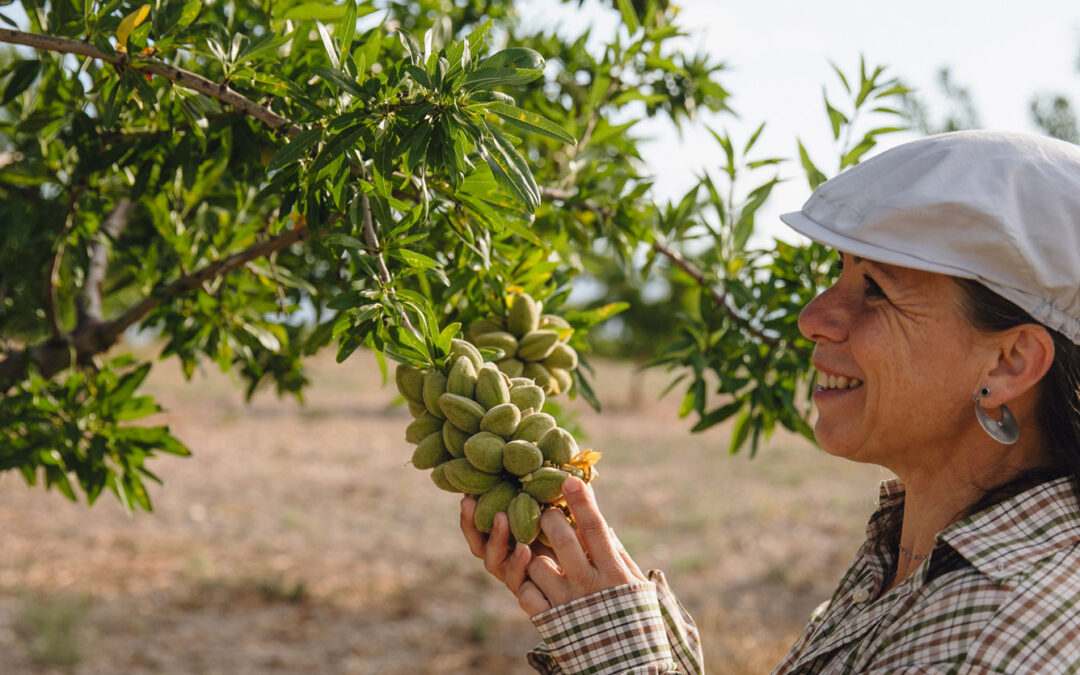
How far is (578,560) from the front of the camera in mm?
1281

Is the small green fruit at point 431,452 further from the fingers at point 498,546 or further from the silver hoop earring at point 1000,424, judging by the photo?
the silver hoop earring at point 1000,424

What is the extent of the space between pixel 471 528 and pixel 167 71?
0.77 metres

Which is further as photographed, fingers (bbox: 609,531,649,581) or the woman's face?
fingers (bbox: 609,531,649,581)

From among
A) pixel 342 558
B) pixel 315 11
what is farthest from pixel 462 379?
pixel 342 558

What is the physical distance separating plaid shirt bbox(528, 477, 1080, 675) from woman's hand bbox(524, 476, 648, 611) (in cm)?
2

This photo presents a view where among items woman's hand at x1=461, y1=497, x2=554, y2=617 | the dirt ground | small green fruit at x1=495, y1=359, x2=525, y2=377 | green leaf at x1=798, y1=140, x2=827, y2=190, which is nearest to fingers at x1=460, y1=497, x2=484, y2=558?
woman's hand at x1=461, y1=497, x2=554, y2=617

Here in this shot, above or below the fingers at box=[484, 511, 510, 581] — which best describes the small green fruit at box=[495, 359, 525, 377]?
above

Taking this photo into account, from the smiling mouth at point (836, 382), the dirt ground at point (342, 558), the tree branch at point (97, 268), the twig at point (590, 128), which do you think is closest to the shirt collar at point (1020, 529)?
the smiling mouth at point (836, 382)

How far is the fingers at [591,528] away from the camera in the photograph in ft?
4.09

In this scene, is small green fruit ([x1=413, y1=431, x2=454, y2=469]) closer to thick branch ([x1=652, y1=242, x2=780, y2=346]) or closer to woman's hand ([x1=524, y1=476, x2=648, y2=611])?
woman's hand ([x1=524, y1=476, x2=648, y2=611])

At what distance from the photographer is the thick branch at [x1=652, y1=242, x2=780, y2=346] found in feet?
6.54

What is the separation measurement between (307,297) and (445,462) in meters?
1.36

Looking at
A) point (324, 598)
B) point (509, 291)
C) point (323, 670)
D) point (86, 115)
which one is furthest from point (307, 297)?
point (324, 598)

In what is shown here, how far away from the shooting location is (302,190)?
4.47ft
